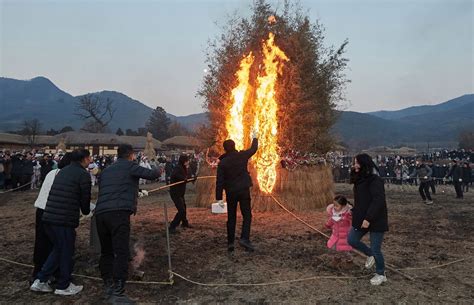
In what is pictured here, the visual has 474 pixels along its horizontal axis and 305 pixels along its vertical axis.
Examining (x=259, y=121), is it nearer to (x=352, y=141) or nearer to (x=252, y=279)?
(x=252, y=279)

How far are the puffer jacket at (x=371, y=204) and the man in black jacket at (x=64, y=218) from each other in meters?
3.96

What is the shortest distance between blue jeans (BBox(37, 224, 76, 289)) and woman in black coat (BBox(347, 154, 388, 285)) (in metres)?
4.16

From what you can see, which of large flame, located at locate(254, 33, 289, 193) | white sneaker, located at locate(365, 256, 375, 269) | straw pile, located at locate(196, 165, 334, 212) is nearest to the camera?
white sneaker, located at locate(365, 256, 375, 269)

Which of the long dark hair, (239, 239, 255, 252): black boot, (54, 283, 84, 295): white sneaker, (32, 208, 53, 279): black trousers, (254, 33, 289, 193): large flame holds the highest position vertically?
(254, 33, 289, 193): large flame

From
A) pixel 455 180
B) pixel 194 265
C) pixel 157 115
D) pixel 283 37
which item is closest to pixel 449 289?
pixel 194 265

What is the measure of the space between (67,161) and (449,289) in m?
5.91

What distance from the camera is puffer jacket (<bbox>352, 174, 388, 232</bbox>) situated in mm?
5578

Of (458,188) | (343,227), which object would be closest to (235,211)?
(343,227)

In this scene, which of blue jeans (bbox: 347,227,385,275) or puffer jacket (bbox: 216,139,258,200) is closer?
blue jeans (bbox: 347,227,385,275)

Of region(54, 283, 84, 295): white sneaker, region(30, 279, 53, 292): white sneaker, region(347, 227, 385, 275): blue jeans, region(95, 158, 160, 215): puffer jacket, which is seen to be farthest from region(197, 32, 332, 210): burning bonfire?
region(30, 279, 53, 292): white sneaker

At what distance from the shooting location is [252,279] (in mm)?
6023

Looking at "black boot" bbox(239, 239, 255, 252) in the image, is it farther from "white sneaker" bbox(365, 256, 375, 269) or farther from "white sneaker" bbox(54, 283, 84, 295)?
"white sneaker" bbox(54, 283, 84, 295)

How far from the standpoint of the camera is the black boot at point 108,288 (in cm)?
529

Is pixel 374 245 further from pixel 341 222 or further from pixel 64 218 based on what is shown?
pixel 64 218
